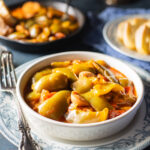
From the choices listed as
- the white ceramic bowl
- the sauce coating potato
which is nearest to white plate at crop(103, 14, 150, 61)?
the sauce coating potato

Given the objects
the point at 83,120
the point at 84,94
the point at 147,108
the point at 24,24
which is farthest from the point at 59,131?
the point at 24,24

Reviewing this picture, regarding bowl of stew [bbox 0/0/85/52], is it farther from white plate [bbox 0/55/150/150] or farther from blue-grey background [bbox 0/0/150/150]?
white plate [bbox 0/55/150/150]

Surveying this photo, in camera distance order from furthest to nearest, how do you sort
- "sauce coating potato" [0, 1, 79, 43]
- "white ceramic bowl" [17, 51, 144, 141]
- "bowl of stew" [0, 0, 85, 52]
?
"sauce coating potato" [0, 1, 79, 43] < "bowl of stew" [0, 0, 85, 52] < "white ceramic bowl" [17, 51, 144, 141]

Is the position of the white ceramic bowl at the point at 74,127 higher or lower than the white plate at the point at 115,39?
higher

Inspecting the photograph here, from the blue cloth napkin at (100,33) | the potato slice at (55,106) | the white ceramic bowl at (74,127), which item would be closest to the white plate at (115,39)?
the blue cloth napkin at (100,33)

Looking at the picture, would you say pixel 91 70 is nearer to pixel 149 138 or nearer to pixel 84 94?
pixel 84 94

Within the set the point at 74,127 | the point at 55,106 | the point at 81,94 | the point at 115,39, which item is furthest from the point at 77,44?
the point at 74,127

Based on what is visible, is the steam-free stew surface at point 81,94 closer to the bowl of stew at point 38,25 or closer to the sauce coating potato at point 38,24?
the bowl of stew at point 38,25
